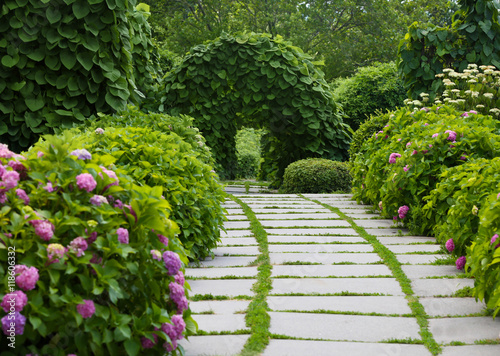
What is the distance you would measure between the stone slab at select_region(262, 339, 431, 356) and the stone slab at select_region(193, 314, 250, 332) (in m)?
0.25

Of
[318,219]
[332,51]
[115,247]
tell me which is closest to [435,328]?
[115,247]

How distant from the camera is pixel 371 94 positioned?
13125mm

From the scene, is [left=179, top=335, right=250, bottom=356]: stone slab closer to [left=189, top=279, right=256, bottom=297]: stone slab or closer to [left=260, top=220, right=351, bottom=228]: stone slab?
[left=189, top=279, right=256, bottom=297]: stone slab

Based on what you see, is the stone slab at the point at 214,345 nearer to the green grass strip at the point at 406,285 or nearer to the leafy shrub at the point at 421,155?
the green grass strip at the point at 406,285

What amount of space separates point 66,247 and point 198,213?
2.08m

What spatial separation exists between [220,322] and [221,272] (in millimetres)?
1063

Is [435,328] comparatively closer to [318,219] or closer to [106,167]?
[106,167]

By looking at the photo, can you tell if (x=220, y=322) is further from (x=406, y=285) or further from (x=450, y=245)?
(x=450, y=245)

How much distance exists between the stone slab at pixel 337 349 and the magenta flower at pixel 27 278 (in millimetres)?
1095

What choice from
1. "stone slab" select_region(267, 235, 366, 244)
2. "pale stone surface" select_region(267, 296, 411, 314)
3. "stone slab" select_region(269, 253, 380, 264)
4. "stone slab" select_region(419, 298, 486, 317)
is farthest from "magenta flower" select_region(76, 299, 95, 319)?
"stone slab" select_region(267, 235, 366, 244)

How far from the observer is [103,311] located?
1994 mm

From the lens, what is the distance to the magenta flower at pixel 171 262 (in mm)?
2236

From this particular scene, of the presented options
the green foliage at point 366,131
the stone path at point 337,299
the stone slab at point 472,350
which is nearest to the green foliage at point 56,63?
the stone path at point 337,299

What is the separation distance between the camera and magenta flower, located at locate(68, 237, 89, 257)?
6.53ft
